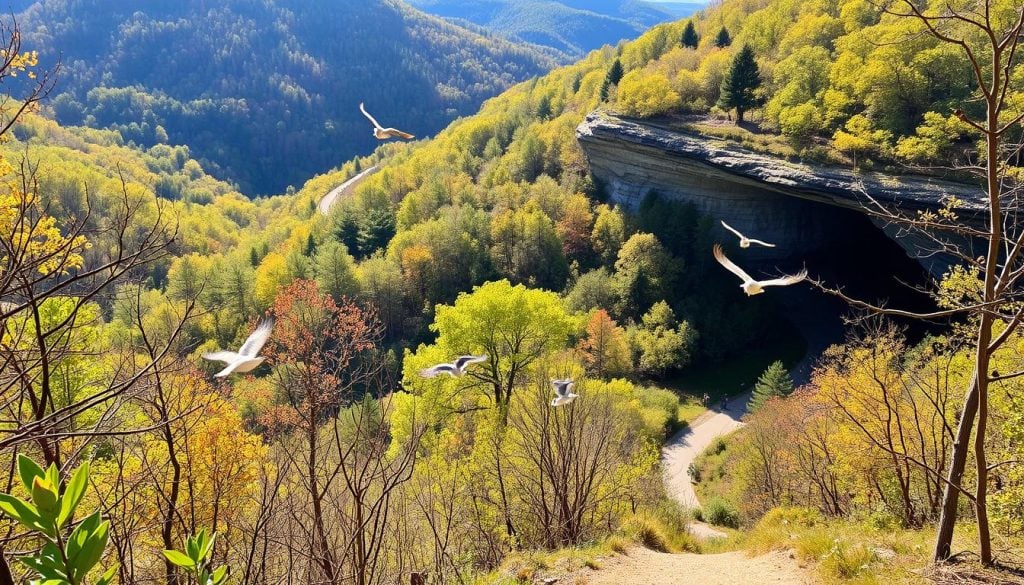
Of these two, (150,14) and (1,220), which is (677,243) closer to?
(1,220)

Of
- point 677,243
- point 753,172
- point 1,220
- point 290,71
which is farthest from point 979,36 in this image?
point 290,71

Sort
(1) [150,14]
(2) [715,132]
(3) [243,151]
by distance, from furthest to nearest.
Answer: (1) [150,14], (3) [243,151], (2) [715,132]

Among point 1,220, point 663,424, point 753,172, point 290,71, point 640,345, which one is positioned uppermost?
point 290,71

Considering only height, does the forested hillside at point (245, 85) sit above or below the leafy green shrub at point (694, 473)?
above

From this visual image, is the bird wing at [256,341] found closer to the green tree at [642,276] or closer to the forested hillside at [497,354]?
the forested hillside at [497,354]

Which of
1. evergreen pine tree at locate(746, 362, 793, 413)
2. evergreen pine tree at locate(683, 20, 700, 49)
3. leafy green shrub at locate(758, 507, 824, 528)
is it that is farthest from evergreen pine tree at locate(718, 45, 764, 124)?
leafy green shrub at locate(758, 507, 824, 528)

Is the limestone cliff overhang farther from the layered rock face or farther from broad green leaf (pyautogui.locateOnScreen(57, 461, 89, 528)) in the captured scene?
broad green leaf (pyautogui.locateOnScreen(57, 461, 89, 528))

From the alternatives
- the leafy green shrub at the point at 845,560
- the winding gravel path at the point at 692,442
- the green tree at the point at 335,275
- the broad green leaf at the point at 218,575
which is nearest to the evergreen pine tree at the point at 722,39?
the winding gravel path at the point at 692,442
